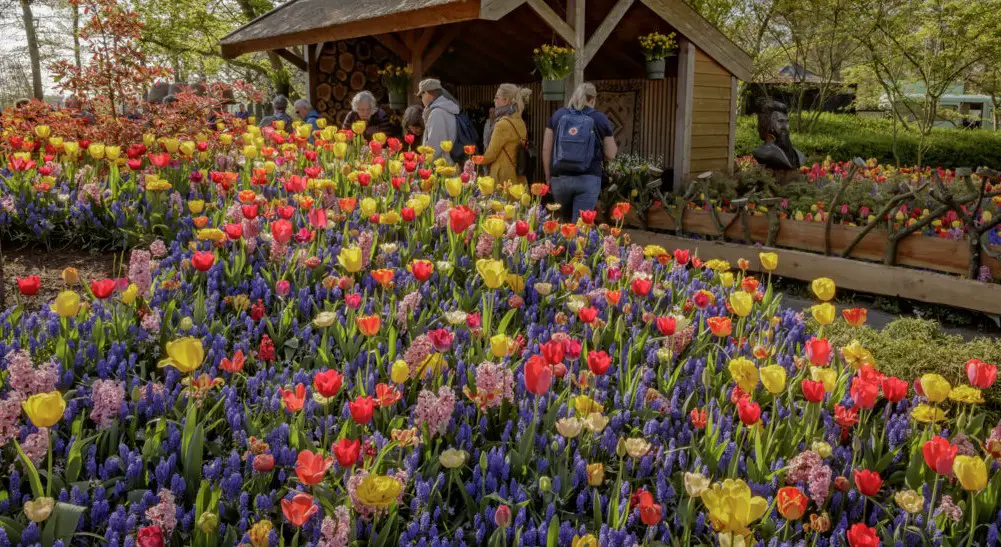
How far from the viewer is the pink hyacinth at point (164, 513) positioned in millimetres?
1838

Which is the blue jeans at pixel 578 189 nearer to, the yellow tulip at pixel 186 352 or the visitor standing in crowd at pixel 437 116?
the visitor standing in crowd at pixel 437 116

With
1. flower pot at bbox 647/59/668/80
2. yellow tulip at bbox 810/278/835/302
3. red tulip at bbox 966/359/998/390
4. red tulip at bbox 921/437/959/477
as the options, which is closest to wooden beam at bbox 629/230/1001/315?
flower pot at bbox 647/59/668/80

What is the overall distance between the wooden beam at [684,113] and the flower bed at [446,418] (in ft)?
26.8

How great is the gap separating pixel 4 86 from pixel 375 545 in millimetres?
39381

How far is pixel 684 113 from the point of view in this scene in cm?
1177

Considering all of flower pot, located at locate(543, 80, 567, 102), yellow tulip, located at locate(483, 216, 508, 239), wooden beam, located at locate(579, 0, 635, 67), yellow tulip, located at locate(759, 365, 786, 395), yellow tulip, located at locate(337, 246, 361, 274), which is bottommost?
yellow tulip, located at locate(759, 365, 786, 395)

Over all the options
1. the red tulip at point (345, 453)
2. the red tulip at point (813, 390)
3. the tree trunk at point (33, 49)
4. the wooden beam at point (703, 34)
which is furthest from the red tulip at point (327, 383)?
the tree trunk at point (33, 49)

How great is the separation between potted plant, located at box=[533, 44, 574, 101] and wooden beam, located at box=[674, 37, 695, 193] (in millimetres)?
2357

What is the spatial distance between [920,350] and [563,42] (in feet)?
25.9

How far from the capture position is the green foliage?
3.83m

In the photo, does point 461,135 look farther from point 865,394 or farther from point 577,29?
point 865,394

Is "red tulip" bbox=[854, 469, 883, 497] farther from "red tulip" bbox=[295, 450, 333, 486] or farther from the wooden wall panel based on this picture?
the wooden wall panel

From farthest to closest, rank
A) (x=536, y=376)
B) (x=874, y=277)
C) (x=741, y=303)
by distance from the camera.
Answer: (x=874, y=277) → (x=741, y=303) → (x=536, y=376)

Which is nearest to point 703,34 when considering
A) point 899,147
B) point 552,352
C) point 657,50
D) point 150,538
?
point 657,50
